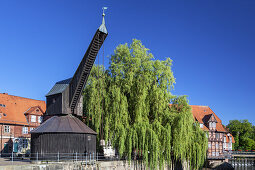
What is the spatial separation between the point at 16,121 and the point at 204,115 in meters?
31.3

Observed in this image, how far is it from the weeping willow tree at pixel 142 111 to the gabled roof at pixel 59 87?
7.13 ft

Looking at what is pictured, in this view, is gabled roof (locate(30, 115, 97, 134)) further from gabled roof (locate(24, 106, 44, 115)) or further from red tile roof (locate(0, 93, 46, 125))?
gabled roof (locate(24, 106, 44, 115))

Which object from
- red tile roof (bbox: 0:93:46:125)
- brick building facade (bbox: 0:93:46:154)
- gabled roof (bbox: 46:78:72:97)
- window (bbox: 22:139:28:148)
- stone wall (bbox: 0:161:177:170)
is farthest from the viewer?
window (bbox: 22:139:28:148)

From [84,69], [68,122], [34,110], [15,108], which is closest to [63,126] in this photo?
[68,122]

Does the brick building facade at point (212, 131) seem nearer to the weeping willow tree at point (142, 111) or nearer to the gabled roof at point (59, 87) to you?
the weeping willow tree at point (142, 111)

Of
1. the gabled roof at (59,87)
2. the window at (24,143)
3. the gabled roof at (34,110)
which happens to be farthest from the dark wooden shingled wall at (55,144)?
the gabled roof at (34,110)

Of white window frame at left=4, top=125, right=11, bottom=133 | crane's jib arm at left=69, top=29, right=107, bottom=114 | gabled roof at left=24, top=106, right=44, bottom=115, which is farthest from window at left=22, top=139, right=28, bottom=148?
crane's jib arm at left=69, top=29, right=107, bottom=114

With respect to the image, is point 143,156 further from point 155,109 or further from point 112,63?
point 112,63

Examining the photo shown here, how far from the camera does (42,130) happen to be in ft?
78.6

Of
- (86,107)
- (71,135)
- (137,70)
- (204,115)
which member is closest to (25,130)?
(86,107)

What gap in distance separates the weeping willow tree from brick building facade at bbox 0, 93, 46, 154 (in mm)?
11319

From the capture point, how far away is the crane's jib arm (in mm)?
24516

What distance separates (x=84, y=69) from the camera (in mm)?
25156

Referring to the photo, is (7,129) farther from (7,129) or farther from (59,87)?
(59,87)
